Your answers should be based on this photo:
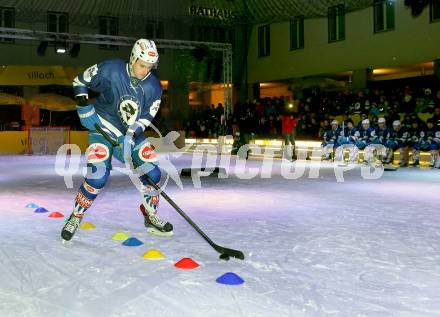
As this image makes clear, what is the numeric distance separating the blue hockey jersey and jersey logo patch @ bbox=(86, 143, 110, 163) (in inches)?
6.8

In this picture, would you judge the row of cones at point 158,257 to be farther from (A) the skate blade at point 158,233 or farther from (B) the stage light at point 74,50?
(B) the stage light at point 74,50

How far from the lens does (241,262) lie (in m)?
3.70

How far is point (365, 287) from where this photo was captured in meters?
3.07

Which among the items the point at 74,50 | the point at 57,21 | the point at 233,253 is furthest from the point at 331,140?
the point at 57,21

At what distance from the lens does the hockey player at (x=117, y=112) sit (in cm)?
433

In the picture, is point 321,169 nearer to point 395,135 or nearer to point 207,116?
point 395,135

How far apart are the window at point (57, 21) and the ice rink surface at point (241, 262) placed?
59.6ft

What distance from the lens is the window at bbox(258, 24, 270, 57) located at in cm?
2564

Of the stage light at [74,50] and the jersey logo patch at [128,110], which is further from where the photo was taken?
the stage light at [74,50]

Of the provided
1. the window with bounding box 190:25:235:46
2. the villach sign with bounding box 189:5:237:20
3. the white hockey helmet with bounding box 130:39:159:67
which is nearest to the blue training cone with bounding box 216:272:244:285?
the white hockey helmet with bounding box 130:39:159:67

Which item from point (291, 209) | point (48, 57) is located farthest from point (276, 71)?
point (291, 209)

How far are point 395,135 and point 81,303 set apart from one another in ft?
39.2

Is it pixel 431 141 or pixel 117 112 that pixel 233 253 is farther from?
pixel 431 141

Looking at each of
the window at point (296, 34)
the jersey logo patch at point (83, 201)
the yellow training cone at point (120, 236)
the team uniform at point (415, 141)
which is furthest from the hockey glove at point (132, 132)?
the window at point (296, 34)
